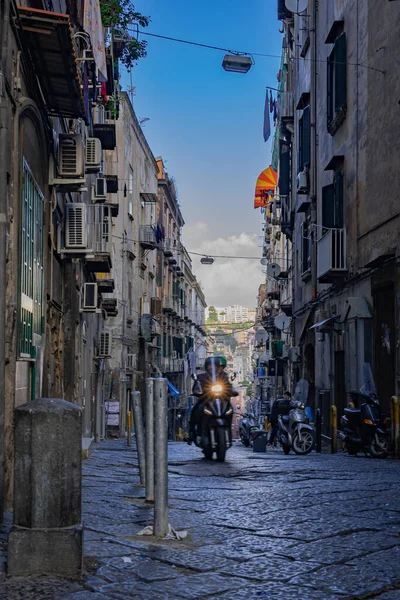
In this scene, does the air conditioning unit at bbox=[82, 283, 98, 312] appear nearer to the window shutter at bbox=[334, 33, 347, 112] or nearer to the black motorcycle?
the window shutter at bbox=[334, 33, 347, 112]

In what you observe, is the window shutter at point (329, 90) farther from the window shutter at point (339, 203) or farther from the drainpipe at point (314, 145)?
the drainpipe at point (314, 145)

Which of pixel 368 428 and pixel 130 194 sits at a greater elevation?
pixel 130 194

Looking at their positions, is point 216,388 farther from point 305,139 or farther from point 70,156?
point 305,139

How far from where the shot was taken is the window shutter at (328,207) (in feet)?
63.2

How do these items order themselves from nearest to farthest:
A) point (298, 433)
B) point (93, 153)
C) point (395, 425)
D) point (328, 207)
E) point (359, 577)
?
point (359, 577), point (395, 425), point (298, 433), point (93, 153), point (328, 207)

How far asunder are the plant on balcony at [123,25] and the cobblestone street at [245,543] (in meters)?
13.8

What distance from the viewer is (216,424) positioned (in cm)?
1197

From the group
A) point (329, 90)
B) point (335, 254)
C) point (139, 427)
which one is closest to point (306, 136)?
point (329, 90)

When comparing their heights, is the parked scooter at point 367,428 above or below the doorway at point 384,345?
below

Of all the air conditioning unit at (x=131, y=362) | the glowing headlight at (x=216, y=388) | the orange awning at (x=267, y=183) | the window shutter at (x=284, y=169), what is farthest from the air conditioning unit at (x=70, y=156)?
the orange awning at (x=267, y=183)

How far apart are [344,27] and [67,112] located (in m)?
9.89

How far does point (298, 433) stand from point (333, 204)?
6472 mm

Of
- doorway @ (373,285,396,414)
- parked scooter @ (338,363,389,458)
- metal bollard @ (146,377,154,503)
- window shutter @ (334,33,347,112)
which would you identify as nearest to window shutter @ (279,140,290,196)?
window shutter @ (334,33,347,112)

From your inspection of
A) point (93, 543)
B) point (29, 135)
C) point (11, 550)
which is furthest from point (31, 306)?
point (11, 550)
